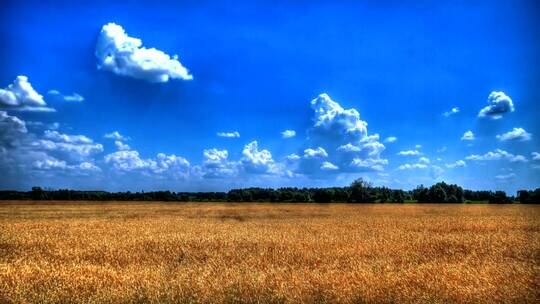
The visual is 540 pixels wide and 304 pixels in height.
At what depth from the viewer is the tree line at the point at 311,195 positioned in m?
124

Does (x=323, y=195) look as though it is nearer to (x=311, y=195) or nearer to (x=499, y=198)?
(x=311, y=195)

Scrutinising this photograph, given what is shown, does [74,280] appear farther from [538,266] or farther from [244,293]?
[538,266]

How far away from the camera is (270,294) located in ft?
37.7

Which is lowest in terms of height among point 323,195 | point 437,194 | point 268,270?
point 268,270

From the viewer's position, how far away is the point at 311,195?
440ft

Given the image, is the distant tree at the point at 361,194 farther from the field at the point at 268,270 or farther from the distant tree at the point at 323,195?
the field at the point at 268,270

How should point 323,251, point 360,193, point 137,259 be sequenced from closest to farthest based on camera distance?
point 137,259 → point 323,251 → point 360,193

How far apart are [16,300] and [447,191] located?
136605mm

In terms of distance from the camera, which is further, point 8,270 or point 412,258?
point 412,258

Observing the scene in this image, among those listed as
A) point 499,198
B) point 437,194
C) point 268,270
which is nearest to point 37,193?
point 437,194

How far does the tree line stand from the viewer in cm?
12406

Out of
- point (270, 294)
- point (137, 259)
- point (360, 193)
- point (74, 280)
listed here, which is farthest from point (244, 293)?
point (360, 193)

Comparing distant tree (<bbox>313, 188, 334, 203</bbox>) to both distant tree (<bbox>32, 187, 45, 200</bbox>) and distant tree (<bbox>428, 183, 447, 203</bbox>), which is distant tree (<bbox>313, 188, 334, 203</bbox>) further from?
distant tree (<bbox>32, 187, 45, 200</bbox>)

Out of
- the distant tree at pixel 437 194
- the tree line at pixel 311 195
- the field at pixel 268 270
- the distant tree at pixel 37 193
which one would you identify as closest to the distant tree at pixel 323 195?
the tree line at pixel 311 195
